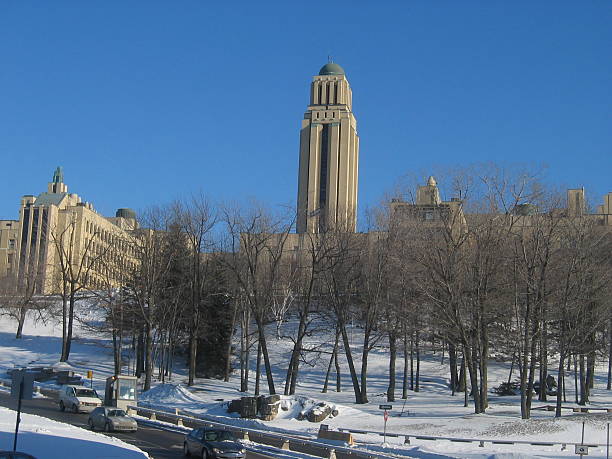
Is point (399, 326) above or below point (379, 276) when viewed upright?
below

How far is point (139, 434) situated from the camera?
108ft

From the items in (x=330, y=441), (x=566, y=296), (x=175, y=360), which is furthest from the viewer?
(x=175, y=360)

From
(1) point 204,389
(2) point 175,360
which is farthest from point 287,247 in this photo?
(1) point 204,389

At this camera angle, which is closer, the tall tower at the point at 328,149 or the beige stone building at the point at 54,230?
the beige stone building at the point at 54,230

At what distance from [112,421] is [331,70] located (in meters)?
130

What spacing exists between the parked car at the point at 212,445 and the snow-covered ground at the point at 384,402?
7.32m

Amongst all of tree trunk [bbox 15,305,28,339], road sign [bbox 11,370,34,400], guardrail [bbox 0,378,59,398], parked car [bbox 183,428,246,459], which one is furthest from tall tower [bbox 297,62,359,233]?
road sign [bbox 11,370,34,400]

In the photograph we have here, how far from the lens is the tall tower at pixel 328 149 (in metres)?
143

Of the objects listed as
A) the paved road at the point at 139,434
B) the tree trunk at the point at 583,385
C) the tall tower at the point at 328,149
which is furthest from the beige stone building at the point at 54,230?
the tree trunk at the point at 583,385

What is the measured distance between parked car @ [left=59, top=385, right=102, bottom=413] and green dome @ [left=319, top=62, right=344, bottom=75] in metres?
121

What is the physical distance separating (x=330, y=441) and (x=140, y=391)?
78.8 ft

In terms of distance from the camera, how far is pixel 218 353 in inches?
2424

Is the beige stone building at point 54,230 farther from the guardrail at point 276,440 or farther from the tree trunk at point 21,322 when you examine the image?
the guardrail at point 276,440

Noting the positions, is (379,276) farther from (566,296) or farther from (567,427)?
(567,427)
